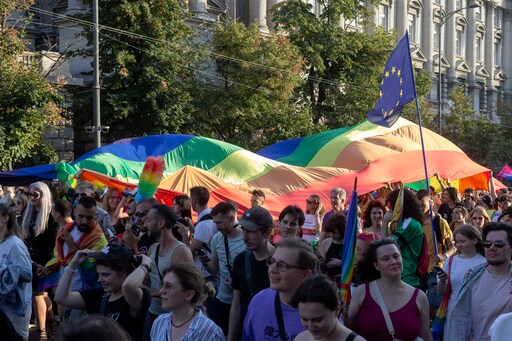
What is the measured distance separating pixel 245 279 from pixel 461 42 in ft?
199

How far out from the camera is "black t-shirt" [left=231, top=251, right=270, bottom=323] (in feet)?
20.4

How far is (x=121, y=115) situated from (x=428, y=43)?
117ft

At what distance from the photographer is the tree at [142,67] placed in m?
26.7

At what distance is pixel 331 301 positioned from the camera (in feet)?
14.5

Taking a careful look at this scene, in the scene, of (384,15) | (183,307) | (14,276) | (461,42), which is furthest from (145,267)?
(461,42)

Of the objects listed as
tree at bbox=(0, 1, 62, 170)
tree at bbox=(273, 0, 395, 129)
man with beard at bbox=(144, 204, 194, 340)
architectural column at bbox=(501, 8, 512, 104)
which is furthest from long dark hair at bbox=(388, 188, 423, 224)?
architectural column at bbox=(501, 8, 512, 104)

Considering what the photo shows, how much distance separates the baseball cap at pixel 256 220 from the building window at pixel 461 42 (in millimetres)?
59417

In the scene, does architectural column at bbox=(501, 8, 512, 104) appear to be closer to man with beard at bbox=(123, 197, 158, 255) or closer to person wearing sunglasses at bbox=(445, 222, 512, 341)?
man with beard at bbox=(123, 197, 158, 255)

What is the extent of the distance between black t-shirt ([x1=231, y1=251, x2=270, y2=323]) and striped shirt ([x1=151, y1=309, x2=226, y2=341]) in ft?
3.80

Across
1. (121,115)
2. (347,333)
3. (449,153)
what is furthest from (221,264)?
(121,115)

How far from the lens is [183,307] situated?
5047mm

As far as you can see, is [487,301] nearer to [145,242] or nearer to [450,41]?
[145,242]

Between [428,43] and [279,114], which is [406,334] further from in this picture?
[428,43]

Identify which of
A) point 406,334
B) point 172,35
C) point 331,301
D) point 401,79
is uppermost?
point 172,35
